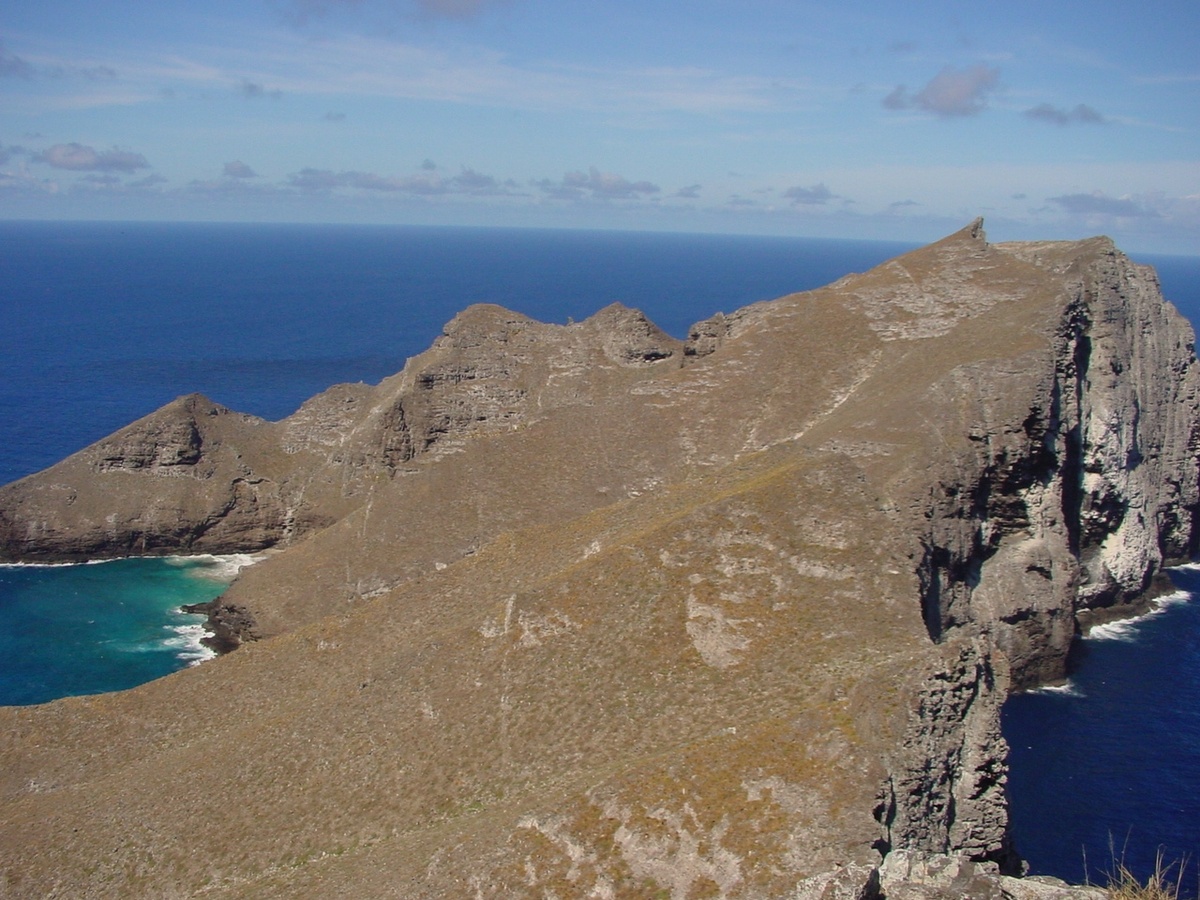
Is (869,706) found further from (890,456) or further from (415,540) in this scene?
(415,540)

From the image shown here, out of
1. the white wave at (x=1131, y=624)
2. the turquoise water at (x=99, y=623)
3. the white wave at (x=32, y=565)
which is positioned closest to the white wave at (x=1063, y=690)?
the white wave at (x=1131, y=624)

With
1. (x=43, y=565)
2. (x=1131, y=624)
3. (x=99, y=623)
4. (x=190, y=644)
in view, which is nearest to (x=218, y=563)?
(x=99, y=623)

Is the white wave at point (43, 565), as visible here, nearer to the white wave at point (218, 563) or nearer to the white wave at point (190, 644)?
the white wave at point (218, 563)

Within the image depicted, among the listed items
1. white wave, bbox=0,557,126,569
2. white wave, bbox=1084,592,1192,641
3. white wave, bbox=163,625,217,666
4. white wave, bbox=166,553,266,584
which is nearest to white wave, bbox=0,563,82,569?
white wave, bbox=0,557,126,569

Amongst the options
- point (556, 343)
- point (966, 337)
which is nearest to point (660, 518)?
point (966, 337)

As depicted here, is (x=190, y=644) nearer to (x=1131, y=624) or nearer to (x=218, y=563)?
(x=218, y=563)

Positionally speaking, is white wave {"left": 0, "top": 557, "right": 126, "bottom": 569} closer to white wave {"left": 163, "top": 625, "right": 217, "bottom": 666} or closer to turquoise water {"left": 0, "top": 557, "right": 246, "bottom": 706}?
turquoise water {"left": 0, "top": 557, "right": 246, "bottom": 706}

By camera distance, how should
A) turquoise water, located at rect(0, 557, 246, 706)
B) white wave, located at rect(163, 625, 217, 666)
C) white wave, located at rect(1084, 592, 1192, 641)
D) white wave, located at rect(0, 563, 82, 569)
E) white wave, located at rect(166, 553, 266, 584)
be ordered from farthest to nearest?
1. white wave, located at rect(0, 563, 82, 569)
2. white wave, located at rect(166, 553, 266, 584)
3. white wave, located at rect(1084, 592, 1192, 641)
4. white wave, located at rect(163, 625, 217, 666)
5. turquoise water, located at rect(0, 557, 246, 706)
